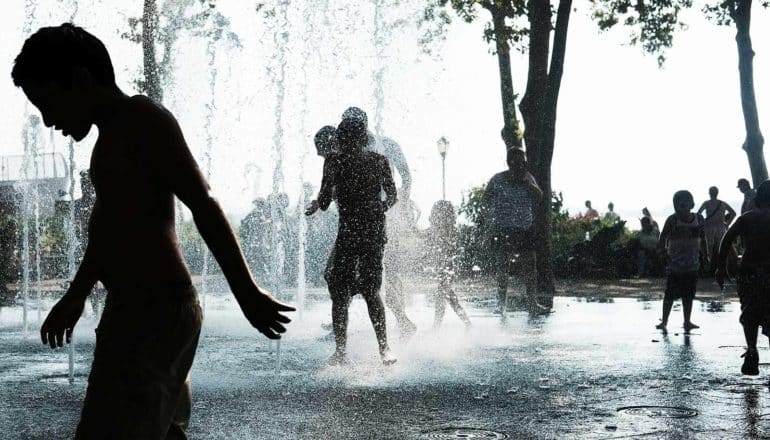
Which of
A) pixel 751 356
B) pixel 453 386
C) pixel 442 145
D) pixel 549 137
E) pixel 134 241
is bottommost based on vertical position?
pixel 453 386

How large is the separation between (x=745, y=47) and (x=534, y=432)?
68.6 feet

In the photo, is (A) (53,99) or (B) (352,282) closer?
(A) (53,99)

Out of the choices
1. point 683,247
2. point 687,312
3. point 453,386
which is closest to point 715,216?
point 687,312

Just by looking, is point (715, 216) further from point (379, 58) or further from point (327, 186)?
point (327, 186)

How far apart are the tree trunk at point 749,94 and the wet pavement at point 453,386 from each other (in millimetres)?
13102

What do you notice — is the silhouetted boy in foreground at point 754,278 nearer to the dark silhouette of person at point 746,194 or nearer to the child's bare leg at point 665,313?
the child's bare leg at point 665,313

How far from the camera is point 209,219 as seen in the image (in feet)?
10.2

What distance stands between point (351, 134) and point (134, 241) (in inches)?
206

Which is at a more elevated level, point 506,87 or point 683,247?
point 506,87

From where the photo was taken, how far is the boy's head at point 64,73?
3.20m

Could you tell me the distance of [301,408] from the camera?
6605 mm

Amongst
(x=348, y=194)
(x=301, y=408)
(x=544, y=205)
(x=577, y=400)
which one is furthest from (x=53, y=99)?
(x=544, y=205)

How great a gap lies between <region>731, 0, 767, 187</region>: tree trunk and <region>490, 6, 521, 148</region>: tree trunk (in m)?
5.13

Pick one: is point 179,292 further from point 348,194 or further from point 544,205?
point 544,205
